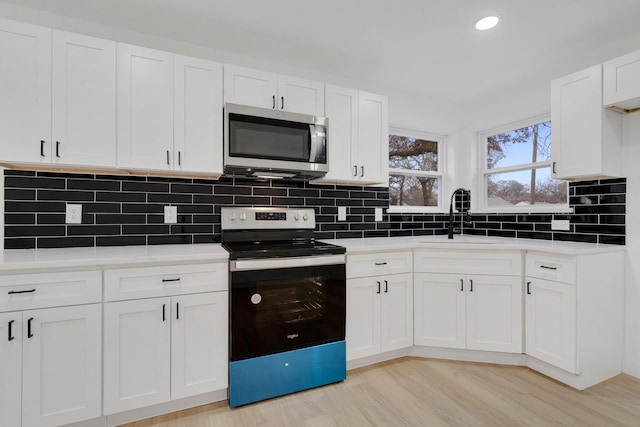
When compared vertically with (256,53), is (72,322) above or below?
below

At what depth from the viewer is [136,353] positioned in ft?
5.53

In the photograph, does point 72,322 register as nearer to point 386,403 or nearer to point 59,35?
point 59,35

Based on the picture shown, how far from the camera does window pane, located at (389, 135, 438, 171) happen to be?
11.0ft

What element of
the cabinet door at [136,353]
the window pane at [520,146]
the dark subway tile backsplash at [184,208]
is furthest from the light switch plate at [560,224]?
the cabinet door at [136,353]

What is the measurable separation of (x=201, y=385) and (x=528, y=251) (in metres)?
2.43

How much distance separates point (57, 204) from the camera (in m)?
2.02

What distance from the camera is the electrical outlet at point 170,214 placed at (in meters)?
2.27

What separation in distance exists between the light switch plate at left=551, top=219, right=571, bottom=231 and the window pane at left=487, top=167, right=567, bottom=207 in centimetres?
21

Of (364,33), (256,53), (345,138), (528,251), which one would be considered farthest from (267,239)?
(528,251)

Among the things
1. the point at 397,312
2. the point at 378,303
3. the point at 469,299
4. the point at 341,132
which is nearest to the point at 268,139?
the point at 341,132

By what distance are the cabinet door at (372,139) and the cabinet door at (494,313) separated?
114cm

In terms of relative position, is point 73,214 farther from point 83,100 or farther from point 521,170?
point 521,170

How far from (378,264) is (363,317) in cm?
41

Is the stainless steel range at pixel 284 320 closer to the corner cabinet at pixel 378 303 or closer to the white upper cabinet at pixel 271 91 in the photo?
the corner cabinet at pixel 378 303
